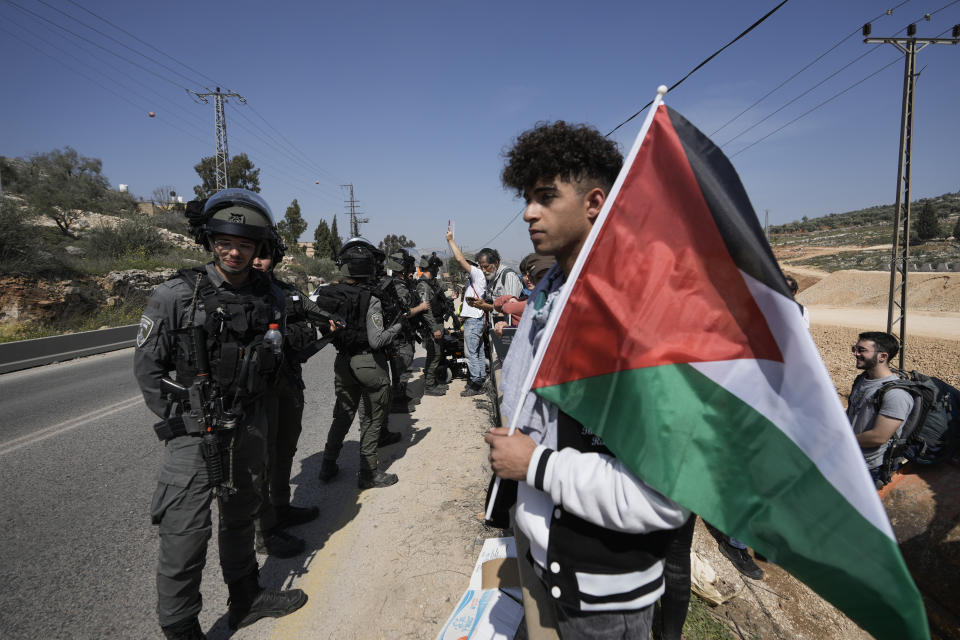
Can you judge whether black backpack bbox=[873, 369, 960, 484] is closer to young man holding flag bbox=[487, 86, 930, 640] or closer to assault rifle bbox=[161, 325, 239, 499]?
young man holding flag bbox=[487, 86, 930, 640]

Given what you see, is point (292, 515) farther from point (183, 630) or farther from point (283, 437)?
point (183, 630)

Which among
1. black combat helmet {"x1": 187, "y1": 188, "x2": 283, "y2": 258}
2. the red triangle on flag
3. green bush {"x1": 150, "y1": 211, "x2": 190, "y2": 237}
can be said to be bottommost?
the red triangle on flag

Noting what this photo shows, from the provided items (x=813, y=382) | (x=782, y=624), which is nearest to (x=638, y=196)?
(x=813, y=382)

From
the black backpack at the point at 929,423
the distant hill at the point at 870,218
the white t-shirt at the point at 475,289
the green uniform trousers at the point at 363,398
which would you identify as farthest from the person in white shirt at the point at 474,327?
the distant hill at the point at 870,218

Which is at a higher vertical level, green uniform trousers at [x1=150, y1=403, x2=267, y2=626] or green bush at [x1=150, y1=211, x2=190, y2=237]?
green bush at [x1=150, y1=211, x2=190, y2=237]

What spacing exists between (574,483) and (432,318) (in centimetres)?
623

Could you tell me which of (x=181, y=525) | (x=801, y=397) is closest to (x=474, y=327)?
(x=181, y=525)

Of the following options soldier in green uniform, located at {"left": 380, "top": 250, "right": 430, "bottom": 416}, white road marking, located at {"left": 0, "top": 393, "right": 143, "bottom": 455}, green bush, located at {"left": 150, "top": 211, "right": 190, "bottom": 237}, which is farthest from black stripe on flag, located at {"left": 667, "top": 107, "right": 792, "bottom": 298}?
green bush, located at {"left": 150, "top": 211, "right": 190, "bottom": 237}

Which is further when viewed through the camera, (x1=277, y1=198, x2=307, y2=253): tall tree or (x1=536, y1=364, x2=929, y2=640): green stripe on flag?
(x1=277, y1=198, x2=307, y2=253): tall tree

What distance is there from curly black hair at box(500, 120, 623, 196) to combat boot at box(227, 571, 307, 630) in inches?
108

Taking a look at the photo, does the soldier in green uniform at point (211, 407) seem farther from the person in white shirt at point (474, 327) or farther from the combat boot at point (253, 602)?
the person in white shirt at point (474, 327)

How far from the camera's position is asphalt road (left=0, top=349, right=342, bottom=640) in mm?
2699

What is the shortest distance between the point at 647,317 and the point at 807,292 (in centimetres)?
2749

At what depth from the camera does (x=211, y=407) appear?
91.2 inches
